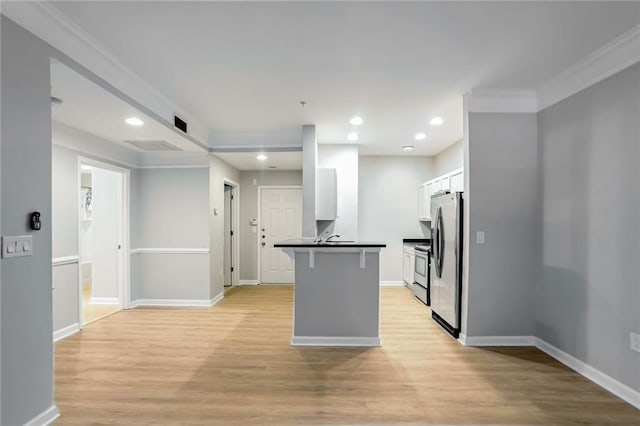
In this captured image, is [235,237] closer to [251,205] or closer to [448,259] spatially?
[251,205]

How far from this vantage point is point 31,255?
1.90 m

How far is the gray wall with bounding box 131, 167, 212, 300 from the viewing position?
4.95 m

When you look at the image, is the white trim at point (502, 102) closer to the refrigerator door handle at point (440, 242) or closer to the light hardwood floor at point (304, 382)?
the refrigerator door handle at point (440, 242)

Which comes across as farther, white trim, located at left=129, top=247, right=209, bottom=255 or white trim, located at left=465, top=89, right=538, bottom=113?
white trim, located at left=129, top=247, right=209, bottom=255

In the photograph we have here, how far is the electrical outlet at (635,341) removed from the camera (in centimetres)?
222

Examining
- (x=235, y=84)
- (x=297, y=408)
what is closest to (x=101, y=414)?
(x=297, y=408)

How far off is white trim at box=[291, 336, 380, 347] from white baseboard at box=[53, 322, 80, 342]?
2690 millimetres

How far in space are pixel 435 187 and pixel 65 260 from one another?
208 inches

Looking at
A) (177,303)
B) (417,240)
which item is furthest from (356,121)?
(177,303)

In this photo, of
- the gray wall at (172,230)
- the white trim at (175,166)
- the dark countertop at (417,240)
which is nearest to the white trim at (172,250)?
the gray wall at (172,230)

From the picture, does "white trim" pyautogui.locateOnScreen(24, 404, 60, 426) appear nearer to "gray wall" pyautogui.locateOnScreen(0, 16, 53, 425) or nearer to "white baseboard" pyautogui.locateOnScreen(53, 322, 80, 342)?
"gray wall" pyautogui.locateOnScreen(0, 16, 53, 425)

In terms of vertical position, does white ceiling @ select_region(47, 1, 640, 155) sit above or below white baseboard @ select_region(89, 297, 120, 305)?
above

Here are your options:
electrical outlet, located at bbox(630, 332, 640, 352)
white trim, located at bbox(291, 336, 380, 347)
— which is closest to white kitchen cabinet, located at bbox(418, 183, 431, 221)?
white trim, located at bbox(291, 336, 380, 347)

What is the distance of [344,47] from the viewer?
2367 millimetres
